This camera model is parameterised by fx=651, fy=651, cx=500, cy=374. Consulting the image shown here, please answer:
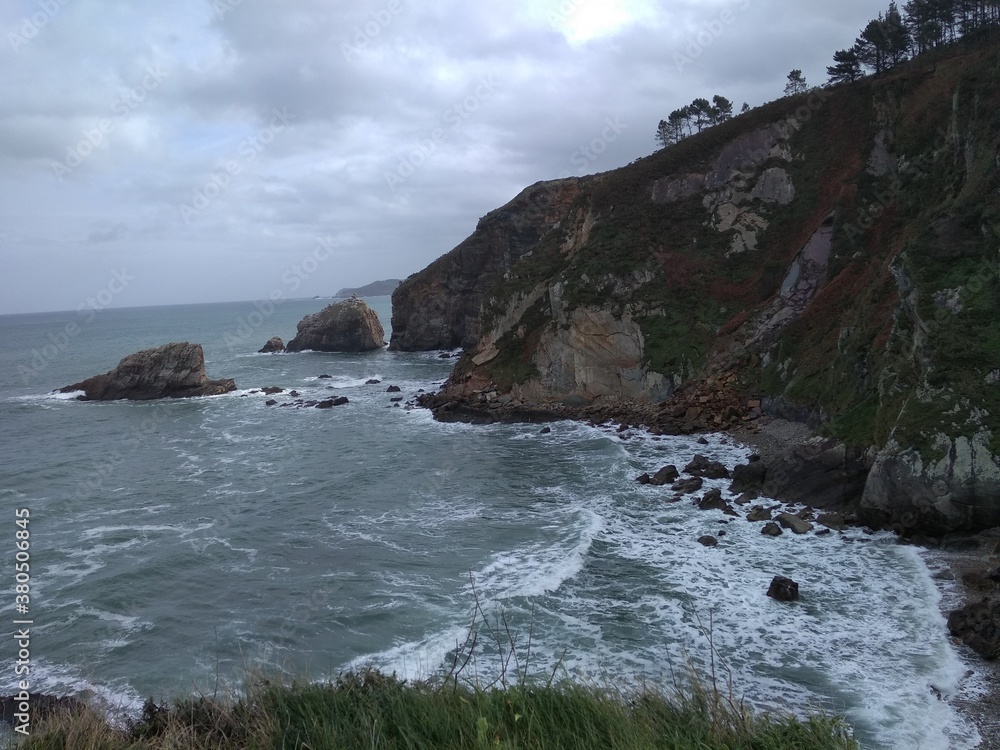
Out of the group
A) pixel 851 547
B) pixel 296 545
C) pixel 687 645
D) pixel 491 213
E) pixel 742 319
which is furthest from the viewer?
pixel 491 213

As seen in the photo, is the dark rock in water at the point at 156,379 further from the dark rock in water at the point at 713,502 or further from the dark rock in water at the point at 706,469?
Result: the dark rock in water at the point at 713,502

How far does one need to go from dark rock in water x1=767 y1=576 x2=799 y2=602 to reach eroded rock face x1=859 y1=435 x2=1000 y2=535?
231 inches

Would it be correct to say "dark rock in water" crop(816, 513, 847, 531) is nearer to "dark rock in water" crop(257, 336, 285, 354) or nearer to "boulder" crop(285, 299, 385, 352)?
"boulder" crop(285, 299, 385, 352)

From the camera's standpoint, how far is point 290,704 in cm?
809

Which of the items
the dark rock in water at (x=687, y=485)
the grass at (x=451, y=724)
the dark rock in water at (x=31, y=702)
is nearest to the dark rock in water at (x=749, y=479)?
the dark rock in water at (x=687, y=485)

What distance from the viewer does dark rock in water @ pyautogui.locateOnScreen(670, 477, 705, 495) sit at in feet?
90.6

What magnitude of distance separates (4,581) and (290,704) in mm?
19982

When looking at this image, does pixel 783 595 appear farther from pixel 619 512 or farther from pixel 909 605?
pixel 619 512

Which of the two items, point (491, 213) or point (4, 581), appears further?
point (491, 213)

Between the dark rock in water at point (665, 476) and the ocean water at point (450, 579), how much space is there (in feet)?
3.60

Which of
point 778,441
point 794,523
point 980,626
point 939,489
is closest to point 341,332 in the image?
point 778,441

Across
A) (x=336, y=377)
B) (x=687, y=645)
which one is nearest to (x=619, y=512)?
(x=687, y=645)

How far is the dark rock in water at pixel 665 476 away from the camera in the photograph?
29.1 meters

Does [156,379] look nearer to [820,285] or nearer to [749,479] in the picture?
[749,479]
